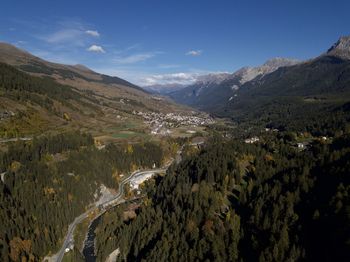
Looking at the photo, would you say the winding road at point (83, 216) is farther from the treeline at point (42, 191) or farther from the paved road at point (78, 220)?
the treeline at point (42, 191)

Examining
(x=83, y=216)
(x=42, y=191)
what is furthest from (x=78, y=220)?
(x=42, y=191)

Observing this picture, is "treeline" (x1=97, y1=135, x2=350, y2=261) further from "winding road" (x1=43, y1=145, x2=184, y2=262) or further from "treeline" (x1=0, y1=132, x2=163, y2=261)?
"treeline" (x1=0, y1=132, x2=163, y2=261)

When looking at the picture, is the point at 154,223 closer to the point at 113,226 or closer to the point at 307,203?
the point at 113,226

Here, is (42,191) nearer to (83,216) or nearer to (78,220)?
(78,220)

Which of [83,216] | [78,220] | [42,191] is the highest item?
[42,191]

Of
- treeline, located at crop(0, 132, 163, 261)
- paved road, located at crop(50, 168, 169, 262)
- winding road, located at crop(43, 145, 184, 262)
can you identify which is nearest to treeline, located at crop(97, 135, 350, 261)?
paved road, located at crop(50, 168, 169, 262)

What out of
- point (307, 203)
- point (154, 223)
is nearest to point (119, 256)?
point (154, 223)
